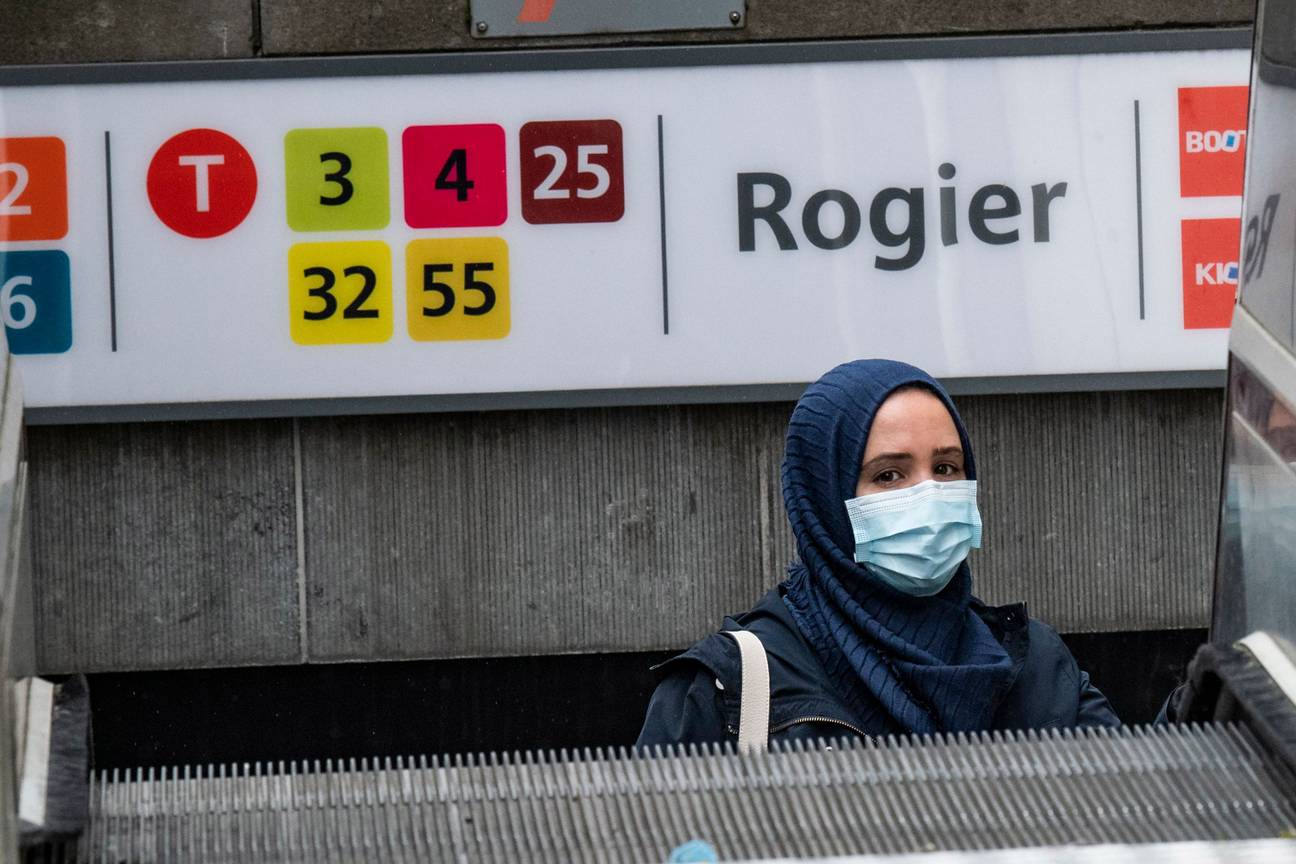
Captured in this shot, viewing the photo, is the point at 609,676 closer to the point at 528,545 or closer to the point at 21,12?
the point at 528,545

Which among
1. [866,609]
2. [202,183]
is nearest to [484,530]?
[202,183]

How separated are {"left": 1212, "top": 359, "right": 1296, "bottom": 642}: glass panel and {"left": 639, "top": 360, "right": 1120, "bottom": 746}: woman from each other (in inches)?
25.4

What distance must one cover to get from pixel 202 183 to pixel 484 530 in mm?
1327

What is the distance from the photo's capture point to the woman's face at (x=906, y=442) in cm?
234

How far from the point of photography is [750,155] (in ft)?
16.0

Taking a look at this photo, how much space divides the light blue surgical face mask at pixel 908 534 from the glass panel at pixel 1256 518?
0.75 meters

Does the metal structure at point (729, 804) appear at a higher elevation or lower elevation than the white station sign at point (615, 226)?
lower

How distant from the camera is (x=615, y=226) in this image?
4875 millimetres

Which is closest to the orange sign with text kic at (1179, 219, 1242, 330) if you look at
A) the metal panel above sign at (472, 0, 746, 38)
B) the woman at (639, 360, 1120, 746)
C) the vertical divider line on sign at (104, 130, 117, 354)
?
the metal panel above sign at (472, 0, 746, 38)

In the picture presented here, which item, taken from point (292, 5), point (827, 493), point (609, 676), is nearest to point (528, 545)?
point (609, 676)

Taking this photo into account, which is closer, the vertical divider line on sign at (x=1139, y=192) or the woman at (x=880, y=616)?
the woman at (x=880, y=616)

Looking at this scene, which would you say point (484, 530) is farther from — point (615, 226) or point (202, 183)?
point (202, 183)

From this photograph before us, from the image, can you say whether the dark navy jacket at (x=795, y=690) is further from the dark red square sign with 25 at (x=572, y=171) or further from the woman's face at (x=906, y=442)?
the dark red square sign with 25 at (x=572, y=171)

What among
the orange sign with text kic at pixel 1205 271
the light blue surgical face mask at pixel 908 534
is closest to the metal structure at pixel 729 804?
the light blue surgical face mask at pixel 908 534
